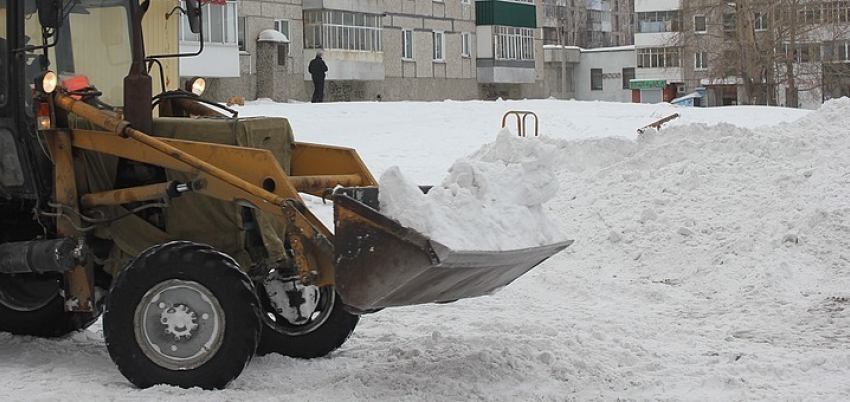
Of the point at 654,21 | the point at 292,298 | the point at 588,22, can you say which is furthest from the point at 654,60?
the point at 292,298

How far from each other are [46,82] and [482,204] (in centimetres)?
251

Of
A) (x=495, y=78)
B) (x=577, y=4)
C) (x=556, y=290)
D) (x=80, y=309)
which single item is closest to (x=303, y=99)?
(x=495, y=78)

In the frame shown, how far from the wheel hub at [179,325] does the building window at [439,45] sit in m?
50.8

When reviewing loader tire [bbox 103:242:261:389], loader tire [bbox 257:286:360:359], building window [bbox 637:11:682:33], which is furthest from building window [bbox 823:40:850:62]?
loader tire [bbox 103:242:261:389]

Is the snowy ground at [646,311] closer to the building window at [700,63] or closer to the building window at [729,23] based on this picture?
the building window at [729,23]

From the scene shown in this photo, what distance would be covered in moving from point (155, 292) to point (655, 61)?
76387 mm

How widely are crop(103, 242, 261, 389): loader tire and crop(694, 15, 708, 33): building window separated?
49390mm

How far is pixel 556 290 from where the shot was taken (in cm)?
1041

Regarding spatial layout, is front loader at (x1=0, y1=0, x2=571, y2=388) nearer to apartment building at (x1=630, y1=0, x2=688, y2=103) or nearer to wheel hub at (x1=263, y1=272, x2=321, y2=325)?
wheel hub at (x1=263, y1=272, x2=321, y2=325)

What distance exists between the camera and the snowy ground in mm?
6617

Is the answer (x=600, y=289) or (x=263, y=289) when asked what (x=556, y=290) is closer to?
(x=600, y=289)

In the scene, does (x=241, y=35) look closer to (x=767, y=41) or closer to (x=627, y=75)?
(x=767, y=41)

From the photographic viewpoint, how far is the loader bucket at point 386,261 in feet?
19.9

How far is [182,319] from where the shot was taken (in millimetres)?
6520
